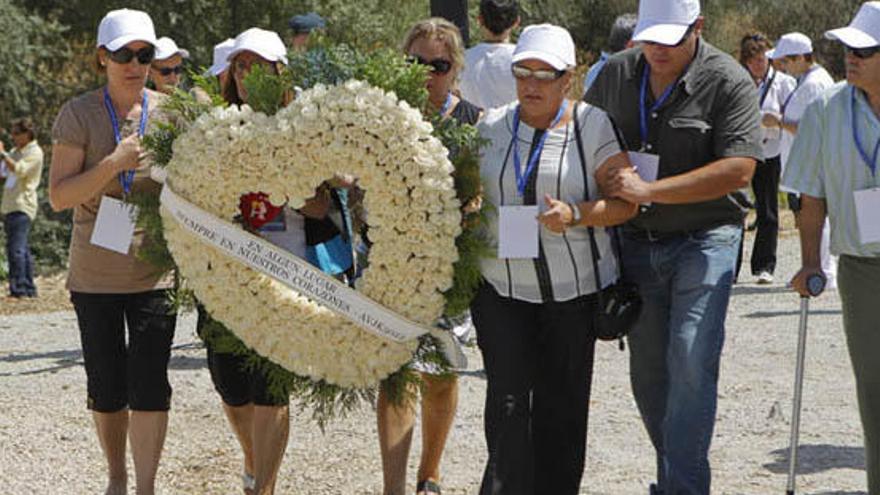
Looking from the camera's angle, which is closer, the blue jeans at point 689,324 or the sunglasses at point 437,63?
the blue jeans at point 689,324

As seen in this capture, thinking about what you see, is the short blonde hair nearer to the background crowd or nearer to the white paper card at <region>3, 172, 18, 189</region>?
the background crowd

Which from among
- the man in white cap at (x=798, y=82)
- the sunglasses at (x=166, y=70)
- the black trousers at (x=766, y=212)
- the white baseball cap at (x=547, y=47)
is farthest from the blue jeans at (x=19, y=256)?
the white baseball cap at (x=547, y=47)

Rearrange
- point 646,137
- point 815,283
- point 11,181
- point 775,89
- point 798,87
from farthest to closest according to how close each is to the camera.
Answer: point 11,181 → point 775,89 → point 798,87 → point 815,283 → point 646,137

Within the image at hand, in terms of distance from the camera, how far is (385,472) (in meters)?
7.06

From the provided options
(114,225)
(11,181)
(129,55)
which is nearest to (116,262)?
(114,225)

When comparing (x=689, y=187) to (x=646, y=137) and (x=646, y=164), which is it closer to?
(x=646, y=164)

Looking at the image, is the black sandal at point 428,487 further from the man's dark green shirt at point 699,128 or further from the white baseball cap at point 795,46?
the white baseball cap at point 795,46

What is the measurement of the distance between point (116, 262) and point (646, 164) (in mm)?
2325

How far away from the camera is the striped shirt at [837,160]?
630 cm

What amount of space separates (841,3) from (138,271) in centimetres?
2986

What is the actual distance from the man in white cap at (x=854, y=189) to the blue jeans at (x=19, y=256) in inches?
504

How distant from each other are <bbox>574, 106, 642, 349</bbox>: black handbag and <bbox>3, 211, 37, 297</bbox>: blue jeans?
12.6 metres

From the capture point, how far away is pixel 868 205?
245 inches

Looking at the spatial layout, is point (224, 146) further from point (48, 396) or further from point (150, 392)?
point (48, 396)
